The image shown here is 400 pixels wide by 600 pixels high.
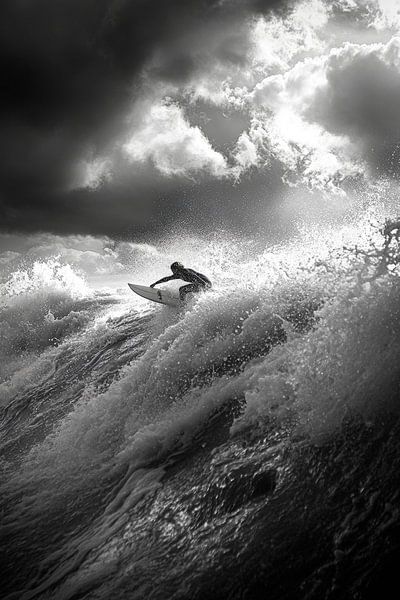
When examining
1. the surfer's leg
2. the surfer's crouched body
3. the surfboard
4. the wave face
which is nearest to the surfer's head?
the surfer's crouched body

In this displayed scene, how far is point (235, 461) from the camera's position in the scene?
464cm

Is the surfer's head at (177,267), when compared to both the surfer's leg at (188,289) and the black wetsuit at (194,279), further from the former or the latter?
the surfer's leg at (188,289)

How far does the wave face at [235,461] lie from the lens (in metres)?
3.18

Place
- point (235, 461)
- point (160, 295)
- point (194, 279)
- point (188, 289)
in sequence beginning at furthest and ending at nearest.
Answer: point (160, 295) < point (188, 289) < point (194, 279) < point (235, 461)

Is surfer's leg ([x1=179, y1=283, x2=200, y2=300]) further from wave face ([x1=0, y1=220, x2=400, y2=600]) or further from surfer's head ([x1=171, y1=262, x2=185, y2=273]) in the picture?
wave face ([x1=0, y1=220, x2=400, y2=600])

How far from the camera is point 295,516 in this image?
3432 mm

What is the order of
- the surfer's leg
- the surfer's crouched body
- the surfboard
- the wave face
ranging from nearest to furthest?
the wave face → the surfer's crouched body → the surfer's leg → the surfboard

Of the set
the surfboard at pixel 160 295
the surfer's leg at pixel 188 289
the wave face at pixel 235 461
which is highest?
the surfboard at pixel 160 295

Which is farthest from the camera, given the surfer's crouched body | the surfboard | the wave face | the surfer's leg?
the surfboard

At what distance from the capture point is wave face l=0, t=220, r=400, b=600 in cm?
318

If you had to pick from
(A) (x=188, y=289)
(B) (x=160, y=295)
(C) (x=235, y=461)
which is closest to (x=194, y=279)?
(A) (x=188, y=289)

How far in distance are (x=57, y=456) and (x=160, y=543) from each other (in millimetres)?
3820

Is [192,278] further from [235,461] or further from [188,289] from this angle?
[235,461]

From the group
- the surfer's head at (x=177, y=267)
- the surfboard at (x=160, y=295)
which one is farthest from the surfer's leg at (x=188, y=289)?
the surfer's head at (x=177, y=267)
